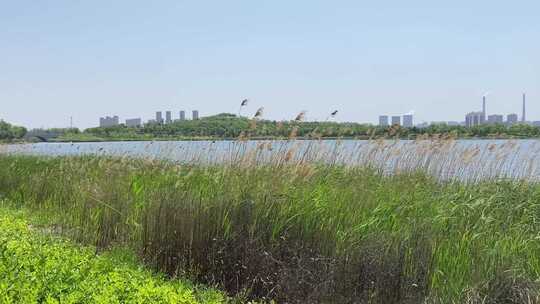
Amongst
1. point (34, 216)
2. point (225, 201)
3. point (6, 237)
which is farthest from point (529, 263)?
point (34, 216)

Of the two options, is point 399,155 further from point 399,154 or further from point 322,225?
point 322,225

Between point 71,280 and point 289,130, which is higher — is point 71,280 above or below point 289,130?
below

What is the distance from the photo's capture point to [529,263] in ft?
13.0

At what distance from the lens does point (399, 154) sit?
6883mm

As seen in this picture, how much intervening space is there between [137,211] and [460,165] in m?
A: 4.55

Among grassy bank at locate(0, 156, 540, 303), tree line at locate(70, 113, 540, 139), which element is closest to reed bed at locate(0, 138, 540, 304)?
grassy bank at locate(0, 156, 540, 303)

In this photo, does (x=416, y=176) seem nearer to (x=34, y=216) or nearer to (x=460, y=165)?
(x=460, y=165)

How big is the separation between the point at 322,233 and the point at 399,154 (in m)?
2.95

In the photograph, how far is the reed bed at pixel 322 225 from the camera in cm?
389

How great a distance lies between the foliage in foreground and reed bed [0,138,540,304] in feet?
2.12

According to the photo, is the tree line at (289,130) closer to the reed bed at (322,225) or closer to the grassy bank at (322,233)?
the reed bed at (322,225)

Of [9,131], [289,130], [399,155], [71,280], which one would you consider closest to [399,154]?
[399,155]

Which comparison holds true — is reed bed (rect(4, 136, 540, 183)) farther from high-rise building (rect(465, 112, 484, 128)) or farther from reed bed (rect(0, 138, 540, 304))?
high-rise building (rect(465, 112, 484, 128))

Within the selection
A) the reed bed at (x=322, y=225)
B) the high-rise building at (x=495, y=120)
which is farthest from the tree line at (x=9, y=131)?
the reed bed at (x=322, y=225)
